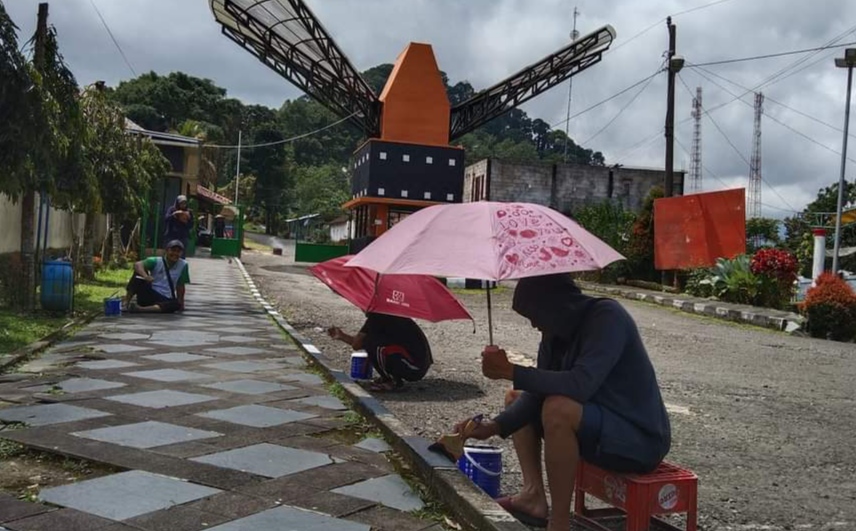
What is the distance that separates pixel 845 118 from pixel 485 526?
16.8m

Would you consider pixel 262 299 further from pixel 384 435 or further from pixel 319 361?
pixel 384 435

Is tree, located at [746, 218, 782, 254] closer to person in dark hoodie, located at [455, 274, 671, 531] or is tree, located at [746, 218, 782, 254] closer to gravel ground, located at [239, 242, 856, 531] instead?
gravel ground, located at [239, 242, 856, 531]

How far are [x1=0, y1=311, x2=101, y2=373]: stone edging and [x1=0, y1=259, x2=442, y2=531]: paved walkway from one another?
0.14 metres

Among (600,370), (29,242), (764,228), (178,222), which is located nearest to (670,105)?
(178,222)

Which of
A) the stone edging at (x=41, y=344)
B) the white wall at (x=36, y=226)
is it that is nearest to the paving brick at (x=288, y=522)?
the stone edging at (x=41, y=344)

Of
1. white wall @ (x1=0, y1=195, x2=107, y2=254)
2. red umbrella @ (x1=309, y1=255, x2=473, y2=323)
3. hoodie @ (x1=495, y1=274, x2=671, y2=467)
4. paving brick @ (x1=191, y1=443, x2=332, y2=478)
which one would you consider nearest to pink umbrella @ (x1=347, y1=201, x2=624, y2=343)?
hoodie @ (x1=495, y1=274, x2=671, y2=467)

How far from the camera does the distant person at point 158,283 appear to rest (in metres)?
10.4

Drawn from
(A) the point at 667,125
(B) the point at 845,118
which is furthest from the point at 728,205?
(A) the point at 667,125

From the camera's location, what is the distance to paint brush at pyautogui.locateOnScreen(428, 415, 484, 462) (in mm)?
3455

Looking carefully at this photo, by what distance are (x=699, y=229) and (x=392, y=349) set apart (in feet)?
44.2

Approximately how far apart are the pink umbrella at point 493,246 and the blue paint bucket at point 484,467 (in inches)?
38.7

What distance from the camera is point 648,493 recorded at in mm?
2941

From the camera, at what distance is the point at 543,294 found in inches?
126

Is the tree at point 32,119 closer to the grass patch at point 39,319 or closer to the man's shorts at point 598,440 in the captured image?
the grass patch at point 39,319
